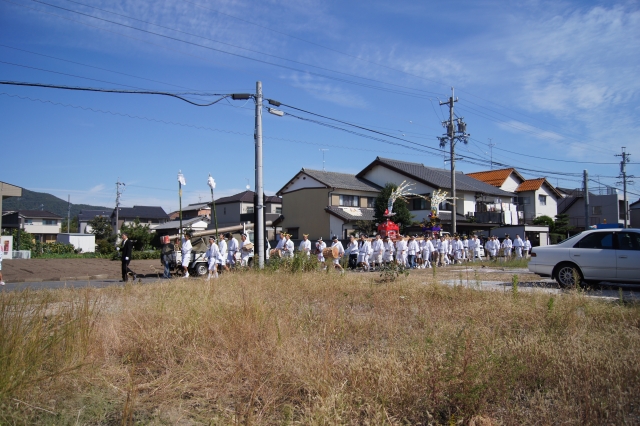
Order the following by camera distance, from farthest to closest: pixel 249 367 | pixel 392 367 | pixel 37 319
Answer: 1. pixel 37 319
2. pixel 249 367
3. pixel 392 367

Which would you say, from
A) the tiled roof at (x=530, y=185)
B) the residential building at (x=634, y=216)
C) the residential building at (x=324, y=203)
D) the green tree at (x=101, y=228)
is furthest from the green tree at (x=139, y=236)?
the residential building at (x=634, y=216)

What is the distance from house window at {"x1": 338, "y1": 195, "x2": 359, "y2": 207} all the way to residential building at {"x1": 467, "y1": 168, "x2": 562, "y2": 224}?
55.7 ft

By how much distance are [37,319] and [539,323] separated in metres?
5.76

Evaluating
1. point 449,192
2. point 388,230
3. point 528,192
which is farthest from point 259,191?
point 528,192

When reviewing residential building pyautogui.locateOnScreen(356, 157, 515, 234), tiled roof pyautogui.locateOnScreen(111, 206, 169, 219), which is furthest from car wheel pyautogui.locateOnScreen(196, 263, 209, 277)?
tiled roof pyautogui.locateOnScreen(111, 206, 169, 219)

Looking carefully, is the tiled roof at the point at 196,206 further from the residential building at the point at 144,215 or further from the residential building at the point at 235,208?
the residential building at the point at 235,208

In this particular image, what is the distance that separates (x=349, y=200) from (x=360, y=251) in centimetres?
1941

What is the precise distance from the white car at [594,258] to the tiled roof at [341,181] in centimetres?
2774

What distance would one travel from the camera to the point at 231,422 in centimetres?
363

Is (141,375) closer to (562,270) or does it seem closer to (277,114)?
(562,270)

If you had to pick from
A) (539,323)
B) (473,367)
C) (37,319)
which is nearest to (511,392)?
(473,367)

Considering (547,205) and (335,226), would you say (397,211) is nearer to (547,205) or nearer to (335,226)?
(335,226)

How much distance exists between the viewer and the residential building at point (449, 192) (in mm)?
40250

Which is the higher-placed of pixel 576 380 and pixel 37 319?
pixel 37 319
